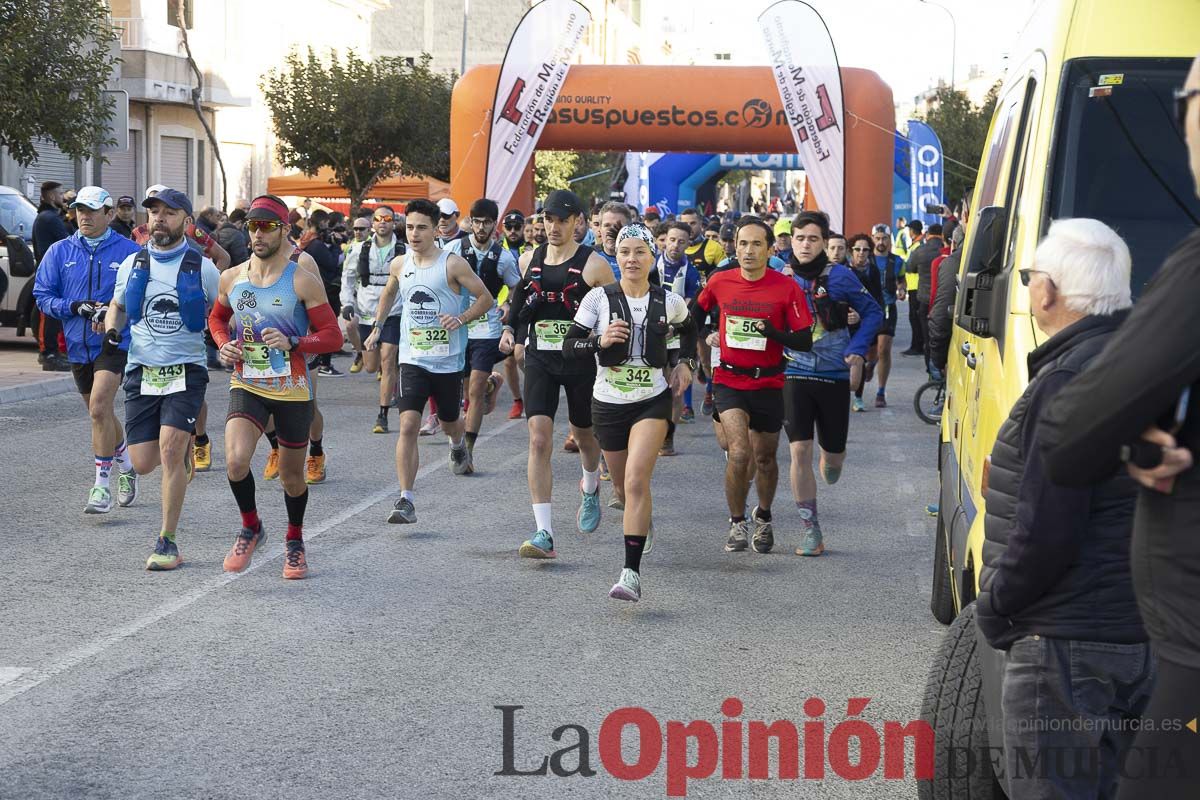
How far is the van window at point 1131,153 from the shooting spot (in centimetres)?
494

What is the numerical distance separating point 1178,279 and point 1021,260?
6.94 ft

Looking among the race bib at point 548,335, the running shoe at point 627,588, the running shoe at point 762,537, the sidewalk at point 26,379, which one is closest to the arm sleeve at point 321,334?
the race bib at point 548,335

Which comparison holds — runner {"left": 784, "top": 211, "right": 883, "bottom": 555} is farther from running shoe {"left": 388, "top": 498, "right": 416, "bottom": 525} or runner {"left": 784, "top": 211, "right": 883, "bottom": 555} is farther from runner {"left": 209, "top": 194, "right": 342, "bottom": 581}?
runner {"left": 209, "top": 194, "right": 342, "bottom": 581}

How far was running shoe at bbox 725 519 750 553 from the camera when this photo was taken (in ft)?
29.6

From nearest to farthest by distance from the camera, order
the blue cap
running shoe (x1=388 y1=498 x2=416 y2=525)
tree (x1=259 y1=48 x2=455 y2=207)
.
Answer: the blue cap
running shoe (x1=388 y1=498 x2=416 y2=525)
tree (x1=259 y1=48 x2=455 y2=207)

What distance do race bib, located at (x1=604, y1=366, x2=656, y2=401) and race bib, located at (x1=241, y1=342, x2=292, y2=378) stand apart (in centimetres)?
170

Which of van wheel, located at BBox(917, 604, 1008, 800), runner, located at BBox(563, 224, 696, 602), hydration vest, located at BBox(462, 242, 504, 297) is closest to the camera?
van wheel, located at BBox(917, 604, 1008, 800)

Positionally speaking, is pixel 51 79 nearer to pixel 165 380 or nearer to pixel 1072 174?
pixel 165 380

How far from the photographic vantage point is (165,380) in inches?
343

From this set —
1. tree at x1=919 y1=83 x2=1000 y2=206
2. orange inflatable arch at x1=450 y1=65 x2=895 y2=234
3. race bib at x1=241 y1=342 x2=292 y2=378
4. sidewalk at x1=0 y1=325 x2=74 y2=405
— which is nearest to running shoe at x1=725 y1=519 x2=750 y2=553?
race bib at x1=241 y1=342 x2=292 y2=378

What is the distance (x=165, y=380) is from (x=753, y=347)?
323cm

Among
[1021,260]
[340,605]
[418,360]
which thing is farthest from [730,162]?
[1021,260]

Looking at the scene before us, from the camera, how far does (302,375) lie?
320 inches

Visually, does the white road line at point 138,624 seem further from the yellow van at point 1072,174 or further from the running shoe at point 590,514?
the yellow van at point 1072,174
